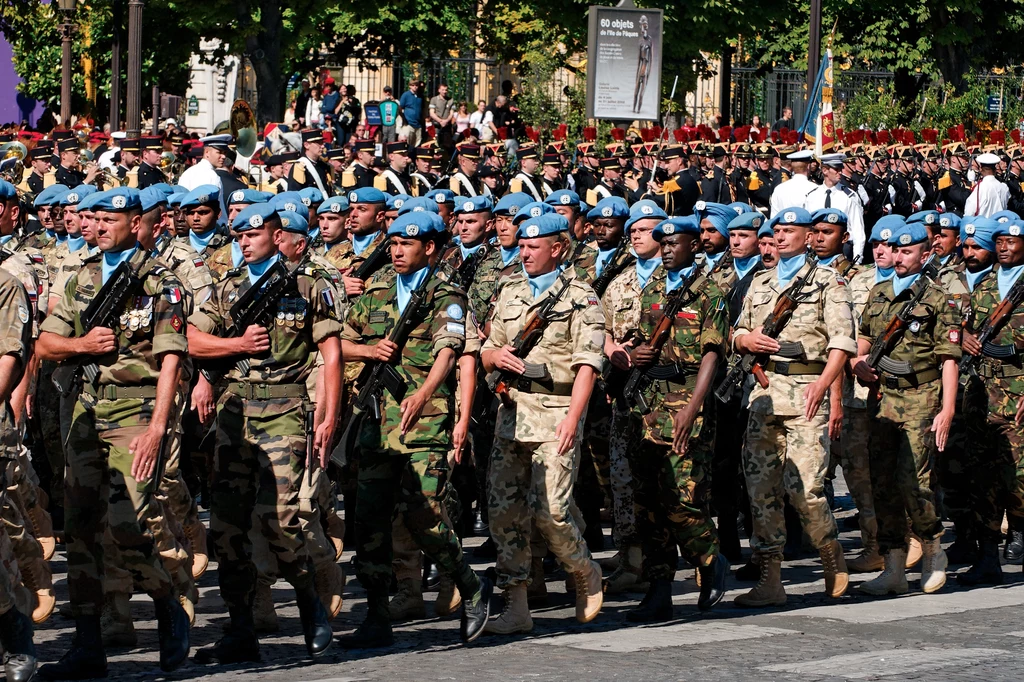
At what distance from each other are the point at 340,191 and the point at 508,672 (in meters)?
9.36

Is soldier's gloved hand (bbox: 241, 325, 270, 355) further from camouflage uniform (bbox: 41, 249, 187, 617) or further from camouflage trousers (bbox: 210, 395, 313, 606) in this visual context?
camouflage uniform (bbox: 41, 249, 187, 617)

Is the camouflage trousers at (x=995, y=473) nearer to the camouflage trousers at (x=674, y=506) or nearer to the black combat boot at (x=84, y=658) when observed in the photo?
the camouflage trousers at (x=674, y=506)

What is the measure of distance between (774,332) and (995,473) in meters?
1.88

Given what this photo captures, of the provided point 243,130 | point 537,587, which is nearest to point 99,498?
point 537,587

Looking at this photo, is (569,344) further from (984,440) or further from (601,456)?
(984,440)

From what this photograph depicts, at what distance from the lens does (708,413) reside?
31.9 feet

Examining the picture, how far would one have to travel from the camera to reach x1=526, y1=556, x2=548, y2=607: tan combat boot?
9.84 metres

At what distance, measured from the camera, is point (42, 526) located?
1012 cm

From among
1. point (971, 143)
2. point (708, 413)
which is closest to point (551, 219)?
point (708, 413)

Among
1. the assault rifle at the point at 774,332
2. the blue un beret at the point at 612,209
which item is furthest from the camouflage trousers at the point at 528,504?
the blue un beret at the point at 612,209

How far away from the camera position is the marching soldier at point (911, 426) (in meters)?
10.5

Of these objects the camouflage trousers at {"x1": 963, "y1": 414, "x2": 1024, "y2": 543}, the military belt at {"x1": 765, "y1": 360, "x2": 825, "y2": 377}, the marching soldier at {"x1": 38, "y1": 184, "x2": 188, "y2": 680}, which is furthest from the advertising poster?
the marching soldier at {"x1": 38, "y1": 184, "x2": 188, "y2": 680}

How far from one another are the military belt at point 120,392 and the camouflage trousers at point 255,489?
0.50 m

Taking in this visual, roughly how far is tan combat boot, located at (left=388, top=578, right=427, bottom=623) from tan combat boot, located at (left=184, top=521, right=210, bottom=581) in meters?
1.35
